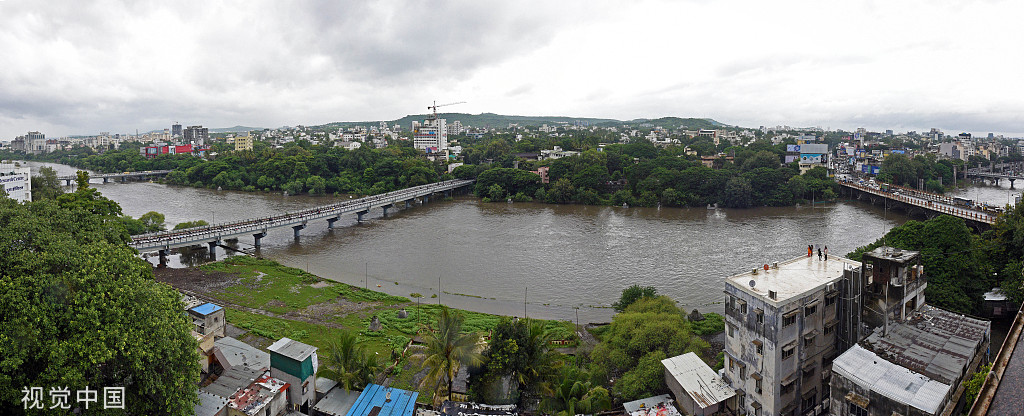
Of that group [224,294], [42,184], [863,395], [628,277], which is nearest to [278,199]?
[42,184]

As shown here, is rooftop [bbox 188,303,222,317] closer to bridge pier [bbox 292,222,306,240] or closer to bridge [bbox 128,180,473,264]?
bridge [bbox 128,180,473,264]

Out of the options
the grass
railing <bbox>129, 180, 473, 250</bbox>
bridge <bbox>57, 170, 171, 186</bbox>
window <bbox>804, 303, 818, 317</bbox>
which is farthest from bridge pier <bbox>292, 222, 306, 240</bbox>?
bridge <bbox>57, 170, 171, 186</bbox>

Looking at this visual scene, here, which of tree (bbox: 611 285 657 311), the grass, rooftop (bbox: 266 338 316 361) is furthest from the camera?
the grass

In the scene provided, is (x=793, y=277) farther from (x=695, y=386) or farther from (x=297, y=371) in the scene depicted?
(x=297, y=371)

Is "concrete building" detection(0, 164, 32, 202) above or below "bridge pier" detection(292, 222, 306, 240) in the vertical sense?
above

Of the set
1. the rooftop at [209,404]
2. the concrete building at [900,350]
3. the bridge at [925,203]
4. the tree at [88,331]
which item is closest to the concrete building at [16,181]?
the tree at [88,331]

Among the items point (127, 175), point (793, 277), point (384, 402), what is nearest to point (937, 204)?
point (793, 277)

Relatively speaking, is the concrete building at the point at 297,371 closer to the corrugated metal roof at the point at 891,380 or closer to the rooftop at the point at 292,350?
the rooftop at the point at 292,350
